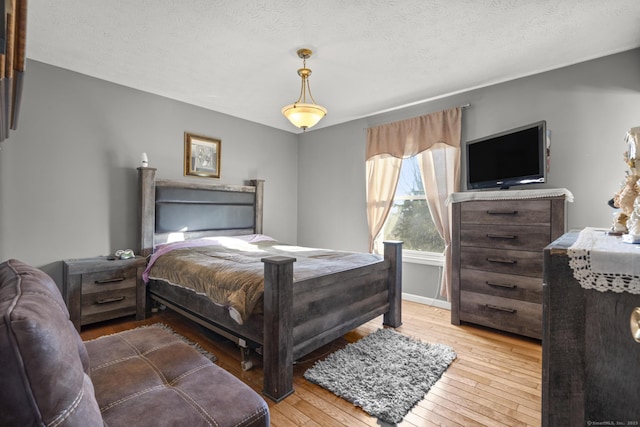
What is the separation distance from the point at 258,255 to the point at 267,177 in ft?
6.40

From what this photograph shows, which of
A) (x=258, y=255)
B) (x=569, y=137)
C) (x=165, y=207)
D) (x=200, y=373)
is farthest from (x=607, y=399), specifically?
(x=165, y=207)

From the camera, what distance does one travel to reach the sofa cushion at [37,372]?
1.84 ft

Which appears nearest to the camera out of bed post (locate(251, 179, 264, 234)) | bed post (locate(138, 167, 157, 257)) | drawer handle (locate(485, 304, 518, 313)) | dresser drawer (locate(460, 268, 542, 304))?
dresser drawer (locate(460, 268, 542, 304))

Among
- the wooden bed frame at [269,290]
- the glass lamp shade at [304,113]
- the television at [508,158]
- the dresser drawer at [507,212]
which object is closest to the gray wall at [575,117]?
the television at [508,158]

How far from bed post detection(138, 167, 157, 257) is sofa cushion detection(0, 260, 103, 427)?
8.81 ft

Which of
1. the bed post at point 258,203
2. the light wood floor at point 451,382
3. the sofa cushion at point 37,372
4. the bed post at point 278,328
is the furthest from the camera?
the bed post at point 258,203

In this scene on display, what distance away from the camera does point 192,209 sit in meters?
3.62

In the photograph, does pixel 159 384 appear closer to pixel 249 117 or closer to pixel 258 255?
pixel 258 255

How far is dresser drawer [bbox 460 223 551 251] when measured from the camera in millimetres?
2449

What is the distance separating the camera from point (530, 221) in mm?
2492

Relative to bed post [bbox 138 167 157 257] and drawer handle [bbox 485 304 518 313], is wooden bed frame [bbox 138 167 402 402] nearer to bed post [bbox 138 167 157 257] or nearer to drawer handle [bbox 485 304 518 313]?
bed post [bbox 138 167 157 257]

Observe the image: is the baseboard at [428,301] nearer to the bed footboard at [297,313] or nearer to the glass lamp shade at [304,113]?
the bed footboard at [297,313]

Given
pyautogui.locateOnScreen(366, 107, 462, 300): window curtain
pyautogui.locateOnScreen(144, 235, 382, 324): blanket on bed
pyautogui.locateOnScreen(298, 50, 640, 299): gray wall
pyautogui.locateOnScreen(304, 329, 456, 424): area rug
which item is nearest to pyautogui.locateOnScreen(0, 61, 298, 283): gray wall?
pyautogui.locateOnScreen(144, 235, 382, 324): blanket on bed

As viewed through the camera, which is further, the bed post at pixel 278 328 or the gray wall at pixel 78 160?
the gray wall at pixel 78 160
